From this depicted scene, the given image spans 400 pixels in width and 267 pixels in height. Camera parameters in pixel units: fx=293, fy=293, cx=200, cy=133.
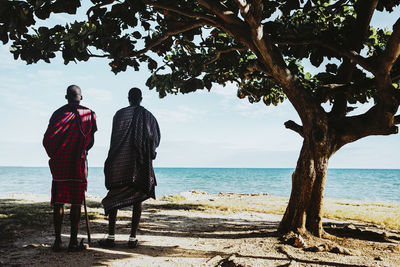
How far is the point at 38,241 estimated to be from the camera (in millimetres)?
3996

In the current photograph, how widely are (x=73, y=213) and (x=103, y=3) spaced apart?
10.4ft

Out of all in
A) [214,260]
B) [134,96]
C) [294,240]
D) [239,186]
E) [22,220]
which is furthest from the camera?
[239,186]

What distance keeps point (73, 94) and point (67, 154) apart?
76 centimetres

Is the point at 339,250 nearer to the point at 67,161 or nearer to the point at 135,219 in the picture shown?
the point at 135,219

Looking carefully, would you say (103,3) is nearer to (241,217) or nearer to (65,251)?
(65,251)

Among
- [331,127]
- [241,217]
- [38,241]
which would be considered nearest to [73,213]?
[38,241]

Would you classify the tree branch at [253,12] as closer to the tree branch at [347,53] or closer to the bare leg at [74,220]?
the tree branch at [347,53]

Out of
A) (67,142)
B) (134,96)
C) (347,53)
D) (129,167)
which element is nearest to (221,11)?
(134,96)

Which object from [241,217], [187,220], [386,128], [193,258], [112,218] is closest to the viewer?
[193,258]

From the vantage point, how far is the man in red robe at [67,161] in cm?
341

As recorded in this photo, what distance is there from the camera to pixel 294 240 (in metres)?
3.91

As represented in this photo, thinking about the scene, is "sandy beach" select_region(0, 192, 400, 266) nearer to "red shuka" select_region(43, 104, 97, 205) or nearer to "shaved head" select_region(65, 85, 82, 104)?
"red shuka" select_region(43, 104, 97, 205)

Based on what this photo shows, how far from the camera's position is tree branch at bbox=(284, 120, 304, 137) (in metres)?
4.73

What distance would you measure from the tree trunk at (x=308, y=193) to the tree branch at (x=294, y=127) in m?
0.33
